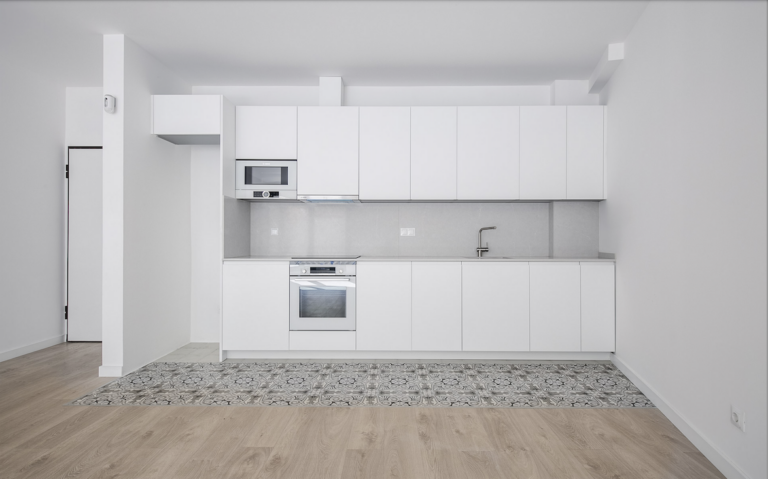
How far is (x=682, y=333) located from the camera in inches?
95.6

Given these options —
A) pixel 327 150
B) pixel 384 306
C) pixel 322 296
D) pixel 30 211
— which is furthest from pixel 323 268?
pixel 30 211

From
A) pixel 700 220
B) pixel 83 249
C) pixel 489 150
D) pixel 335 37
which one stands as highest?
pixel 335 37

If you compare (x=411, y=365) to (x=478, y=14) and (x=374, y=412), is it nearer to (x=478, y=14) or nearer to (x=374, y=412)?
(x=374, y=412)

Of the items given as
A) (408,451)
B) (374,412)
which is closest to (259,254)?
(374,412)

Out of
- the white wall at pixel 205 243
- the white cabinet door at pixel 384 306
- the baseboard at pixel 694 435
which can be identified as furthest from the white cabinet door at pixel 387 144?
the baseboard at pixel 694 435

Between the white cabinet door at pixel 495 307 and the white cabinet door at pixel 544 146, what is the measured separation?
853 mm

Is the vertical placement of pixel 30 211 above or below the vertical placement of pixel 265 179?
below

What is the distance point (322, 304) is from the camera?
12.0 feet

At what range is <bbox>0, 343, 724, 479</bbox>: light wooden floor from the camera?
76.8 inches

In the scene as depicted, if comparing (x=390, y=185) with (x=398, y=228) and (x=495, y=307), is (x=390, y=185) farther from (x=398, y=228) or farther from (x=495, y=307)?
(x=495, y=307)

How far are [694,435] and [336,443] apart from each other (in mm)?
1924

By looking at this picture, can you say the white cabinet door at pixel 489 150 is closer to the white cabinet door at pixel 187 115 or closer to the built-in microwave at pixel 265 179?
the built-in microwave at pixel 265 179

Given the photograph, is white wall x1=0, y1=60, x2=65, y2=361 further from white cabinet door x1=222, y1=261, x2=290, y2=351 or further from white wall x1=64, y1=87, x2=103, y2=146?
white cabinet door x1=222, y1=261, x2=290, y2=351

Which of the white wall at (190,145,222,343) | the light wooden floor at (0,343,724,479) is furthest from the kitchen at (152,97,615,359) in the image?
the light wooden floor at (0,343,724,479)
